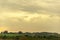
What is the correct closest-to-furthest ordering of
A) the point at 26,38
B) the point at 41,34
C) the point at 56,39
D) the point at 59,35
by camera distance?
the point at 26,38 < the point at 56,39 < the point at 41,34 < the point at 59,35

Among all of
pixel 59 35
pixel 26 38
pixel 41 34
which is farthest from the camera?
pixel 59 35

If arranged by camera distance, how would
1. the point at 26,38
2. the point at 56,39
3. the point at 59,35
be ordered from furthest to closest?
the point at 59,35, the point at 56,39, the point at 26,38

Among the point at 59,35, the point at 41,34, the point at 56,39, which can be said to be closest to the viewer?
the point at 56,39

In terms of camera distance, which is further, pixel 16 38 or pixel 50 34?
pixel 50 34

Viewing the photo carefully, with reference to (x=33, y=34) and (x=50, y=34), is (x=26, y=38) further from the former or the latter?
(x=50, y=34)

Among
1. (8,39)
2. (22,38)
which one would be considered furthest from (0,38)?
(22,38)

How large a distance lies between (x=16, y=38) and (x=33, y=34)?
521cm

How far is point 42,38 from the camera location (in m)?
47.0

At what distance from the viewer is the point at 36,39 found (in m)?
45.6

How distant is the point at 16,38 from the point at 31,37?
302 cm

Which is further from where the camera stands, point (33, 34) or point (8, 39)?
point (33, 34)

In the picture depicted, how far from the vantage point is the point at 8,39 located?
47.1m

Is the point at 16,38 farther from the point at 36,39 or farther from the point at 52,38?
the point at 52,38

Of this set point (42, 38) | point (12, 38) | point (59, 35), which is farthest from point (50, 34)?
point (12, 38)
